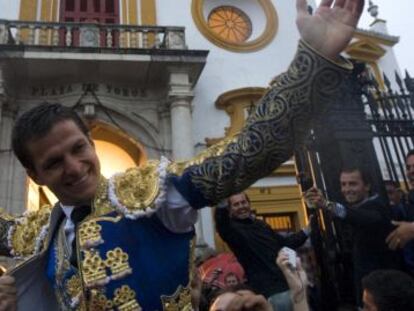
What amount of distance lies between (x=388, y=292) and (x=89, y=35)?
29.6 ft

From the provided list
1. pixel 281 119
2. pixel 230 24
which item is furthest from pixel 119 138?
pixel 281 119

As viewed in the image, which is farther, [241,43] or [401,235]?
[241,43]

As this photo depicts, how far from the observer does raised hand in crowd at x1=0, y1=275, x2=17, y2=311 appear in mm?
1455

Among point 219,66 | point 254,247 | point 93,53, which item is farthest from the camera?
point 219,66

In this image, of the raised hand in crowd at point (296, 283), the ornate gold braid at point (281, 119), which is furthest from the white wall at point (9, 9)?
the ornate gold braid at point (281, 119)

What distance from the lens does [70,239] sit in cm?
154

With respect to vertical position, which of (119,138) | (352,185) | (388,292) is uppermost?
(119,138)

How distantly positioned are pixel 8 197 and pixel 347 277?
24.5ft

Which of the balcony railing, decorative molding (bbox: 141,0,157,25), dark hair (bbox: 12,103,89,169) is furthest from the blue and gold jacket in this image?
decorative molding (bbox: 141,0,157,25)

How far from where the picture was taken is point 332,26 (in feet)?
3.85

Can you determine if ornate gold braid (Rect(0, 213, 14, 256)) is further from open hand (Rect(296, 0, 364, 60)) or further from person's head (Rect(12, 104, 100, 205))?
open hand (Rect(296, 0, 364, 60))

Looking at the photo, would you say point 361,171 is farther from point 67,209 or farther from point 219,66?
point 219,66

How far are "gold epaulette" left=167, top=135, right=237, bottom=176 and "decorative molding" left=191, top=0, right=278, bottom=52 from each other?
35.5 ft

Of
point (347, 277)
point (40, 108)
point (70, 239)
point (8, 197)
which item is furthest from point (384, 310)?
point (8, 197)
